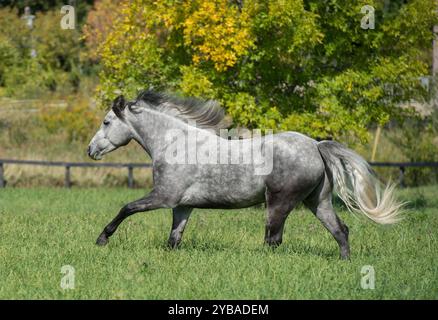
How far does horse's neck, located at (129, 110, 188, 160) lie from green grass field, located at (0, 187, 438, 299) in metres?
1.28

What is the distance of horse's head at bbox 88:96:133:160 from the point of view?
10.6m

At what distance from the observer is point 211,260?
9.15 metres

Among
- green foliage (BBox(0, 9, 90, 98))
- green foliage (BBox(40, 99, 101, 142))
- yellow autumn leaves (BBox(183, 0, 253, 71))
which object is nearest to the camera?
yellow autumn leaves (BBox(183, 0, 253, 71))

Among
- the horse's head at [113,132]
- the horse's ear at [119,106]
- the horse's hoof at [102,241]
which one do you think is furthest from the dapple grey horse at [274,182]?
the horse's ear at [119,106]

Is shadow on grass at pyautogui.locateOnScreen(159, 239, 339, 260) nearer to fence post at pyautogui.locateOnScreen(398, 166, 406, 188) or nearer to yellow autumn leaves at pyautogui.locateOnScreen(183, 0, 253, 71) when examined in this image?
yellow autumn leaves at pyautogui.locateOnScreen(183, 0, 253, 71)

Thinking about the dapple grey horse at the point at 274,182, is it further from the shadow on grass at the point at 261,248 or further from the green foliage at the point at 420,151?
the green foliage at the point at 420,151

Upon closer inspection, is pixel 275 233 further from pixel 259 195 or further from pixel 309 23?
pixel 309 23

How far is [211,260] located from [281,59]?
9618 mm

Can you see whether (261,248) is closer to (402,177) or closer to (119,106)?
(119,106)

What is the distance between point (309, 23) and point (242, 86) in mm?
2201

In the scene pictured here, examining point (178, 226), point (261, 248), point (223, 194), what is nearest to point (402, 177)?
point (261, 248)

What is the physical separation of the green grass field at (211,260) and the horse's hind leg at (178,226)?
198 mm

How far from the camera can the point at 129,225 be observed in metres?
13.4

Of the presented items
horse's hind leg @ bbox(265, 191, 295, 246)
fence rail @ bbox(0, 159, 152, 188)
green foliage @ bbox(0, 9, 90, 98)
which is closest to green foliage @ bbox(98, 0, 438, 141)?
fence rail @ bbox(0, 159, 152, 188)
